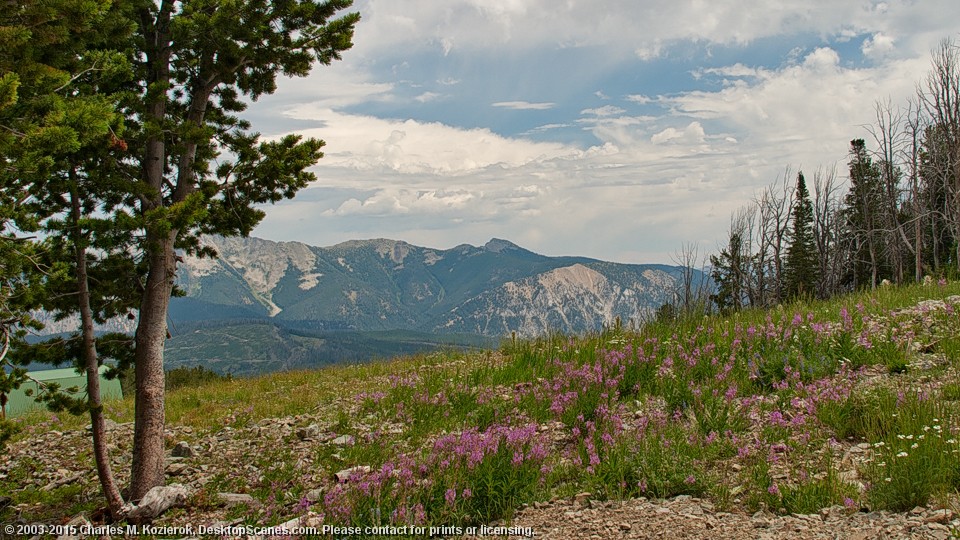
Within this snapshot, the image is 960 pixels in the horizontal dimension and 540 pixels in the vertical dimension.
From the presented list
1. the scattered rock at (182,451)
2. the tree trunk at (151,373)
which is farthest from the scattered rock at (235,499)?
the scattered rock at (182,451)

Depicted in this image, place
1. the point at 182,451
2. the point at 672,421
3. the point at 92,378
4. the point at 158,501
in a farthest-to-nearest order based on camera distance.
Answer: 1. the point at 182,451
2. the point at 672,421
3. the point at 92,378
4. the point at 158,501

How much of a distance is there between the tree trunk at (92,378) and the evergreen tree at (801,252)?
65033 mm

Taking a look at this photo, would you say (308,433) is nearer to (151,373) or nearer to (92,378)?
(151,373)

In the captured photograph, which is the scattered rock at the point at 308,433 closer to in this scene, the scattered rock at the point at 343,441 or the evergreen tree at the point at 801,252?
the scattered rock at the point at 343,441

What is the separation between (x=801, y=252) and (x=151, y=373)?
74698 millimetres

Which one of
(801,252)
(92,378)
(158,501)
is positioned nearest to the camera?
(158,501)

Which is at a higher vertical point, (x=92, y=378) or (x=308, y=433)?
(x=92, y=378)

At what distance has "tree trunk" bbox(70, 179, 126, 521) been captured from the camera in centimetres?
718

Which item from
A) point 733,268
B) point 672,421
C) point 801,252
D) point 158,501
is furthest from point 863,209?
point 158,501

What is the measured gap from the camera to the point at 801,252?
6944 cm

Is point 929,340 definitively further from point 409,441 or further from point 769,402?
point 409,441

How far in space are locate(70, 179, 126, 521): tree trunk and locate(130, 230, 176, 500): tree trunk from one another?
34 centimetres

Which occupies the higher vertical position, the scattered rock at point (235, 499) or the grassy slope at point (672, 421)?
the grassy slope at point (672, 421)

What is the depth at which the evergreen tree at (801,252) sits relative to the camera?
67812 mm
